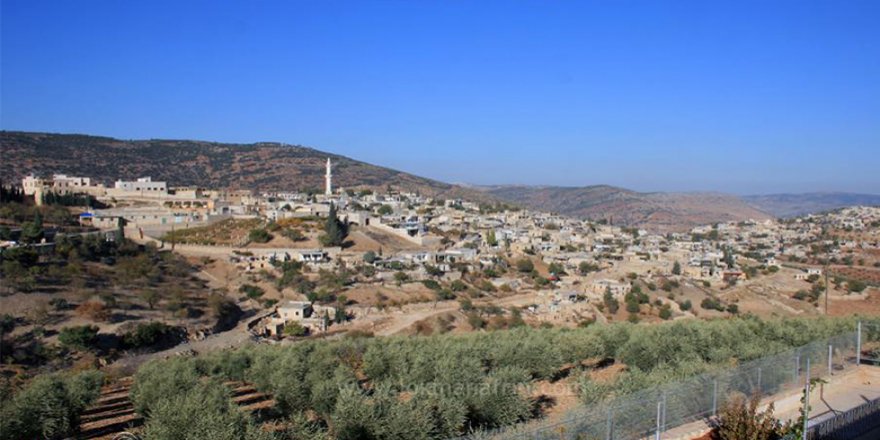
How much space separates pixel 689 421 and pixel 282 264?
2947 cm

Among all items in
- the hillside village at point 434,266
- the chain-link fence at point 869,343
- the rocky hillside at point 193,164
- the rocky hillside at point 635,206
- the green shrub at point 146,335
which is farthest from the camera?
the rocky hillside at point 635,206

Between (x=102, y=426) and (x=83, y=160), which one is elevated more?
(x=83, y=160)

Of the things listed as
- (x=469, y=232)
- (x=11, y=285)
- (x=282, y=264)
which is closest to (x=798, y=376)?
(x=11, y=285)

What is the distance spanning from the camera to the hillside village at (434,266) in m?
29.0

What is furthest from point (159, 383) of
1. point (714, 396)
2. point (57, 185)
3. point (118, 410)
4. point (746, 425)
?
point (57, 185)

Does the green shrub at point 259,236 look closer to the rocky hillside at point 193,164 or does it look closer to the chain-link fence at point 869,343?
the chain-link fence at point 869,343

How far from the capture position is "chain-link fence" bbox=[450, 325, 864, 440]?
6.79 metres

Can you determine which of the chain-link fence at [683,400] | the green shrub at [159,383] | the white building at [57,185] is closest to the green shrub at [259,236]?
the white building at [57,185]

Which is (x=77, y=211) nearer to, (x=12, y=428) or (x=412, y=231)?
(x=412, y=231)

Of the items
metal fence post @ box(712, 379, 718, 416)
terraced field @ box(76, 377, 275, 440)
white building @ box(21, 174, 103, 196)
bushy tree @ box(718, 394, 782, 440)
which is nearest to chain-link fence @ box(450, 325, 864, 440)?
metal fence post @ box(712, 379, 718, 416)

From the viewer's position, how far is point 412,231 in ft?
155

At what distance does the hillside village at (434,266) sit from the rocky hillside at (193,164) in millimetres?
21639

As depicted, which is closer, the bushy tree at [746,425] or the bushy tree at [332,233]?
the bushy tree at [746,425]

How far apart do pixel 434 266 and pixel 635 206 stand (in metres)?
98.8
